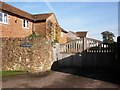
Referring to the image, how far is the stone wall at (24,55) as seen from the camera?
562 inches

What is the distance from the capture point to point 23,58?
Result: 14359 mm

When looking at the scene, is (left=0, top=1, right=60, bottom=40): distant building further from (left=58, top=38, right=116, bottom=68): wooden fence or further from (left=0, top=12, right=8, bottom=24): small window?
(left=58, top=38, right=116, bottom=68): wooden fence

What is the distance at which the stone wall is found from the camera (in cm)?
1428

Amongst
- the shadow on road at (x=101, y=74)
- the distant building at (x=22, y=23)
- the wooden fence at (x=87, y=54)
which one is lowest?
the shadow on road at (x=101, y=74)

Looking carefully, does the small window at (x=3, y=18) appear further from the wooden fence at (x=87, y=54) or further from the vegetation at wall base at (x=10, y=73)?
the vegetation at wall base at (x=10, y=73)

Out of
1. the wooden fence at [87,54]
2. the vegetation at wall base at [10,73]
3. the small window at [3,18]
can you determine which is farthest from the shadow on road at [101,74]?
the small window at [3,18]

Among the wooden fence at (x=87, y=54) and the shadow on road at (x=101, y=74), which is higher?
the wooden fence at (x=87, y=54)

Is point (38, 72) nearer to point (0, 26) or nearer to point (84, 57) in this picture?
point (84, 57)

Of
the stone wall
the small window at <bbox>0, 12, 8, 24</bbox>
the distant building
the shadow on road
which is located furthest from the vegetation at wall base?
the small window at <bbox>0, 12, 8, 24</bbox>

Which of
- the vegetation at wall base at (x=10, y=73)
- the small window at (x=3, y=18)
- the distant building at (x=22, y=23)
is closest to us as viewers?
the vegetation at wall base at (x=10, y=73)

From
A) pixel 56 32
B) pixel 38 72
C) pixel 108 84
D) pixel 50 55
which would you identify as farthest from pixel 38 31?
pixel 108 84

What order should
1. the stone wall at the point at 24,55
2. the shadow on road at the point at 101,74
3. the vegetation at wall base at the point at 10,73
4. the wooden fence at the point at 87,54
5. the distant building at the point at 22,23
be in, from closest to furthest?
the shadow on road at the point at 101,74
the vegetation at wall base at the point at 10,73
the stone wall at the point at 24,55
the wooden fence at the point at 87,54
the distant building at the point at 22,23

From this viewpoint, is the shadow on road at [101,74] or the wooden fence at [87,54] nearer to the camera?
the shadow on road at [101,74]

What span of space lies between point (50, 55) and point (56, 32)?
1470 cm
